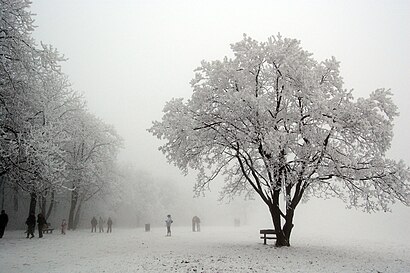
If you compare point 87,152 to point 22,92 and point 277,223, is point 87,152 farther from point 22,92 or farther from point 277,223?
point 277,223

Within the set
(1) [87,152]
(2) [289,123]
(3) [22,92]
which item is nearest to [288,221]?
(2) [289,123]

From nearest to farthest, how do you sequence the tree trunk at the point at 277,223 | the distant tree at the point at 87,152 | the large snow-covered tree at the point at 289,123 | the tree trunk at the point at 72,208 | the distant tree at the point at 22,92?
1. the distant tree at the point at 22,92
2. the large snow-covered tree at the point at 289,123
3. the tree trunk at the point at 277,223
4. the distant tree at the point at 87,152
5. the tree trunk at the point at 72,208

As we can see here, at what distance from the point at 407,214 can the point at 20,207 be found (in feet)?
284

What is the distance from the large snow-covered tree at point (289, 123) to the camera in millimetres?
17266

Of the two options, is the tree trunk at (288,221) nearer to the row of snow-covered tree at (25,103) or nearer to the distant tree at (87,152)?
the row of snow-covered tree at (25,103)

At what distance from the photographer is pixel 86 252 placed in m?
17.3

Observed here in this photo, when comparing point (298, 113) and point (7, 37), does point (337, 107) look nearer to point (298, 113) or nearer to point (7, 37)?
point (298, 113)

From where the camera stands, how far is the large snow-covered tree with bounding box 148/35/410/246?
17.3 metres

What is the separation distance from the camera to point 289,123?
19.1m

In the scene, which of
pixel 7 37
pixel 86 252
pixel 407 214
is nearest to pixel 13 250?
pixel 86 252

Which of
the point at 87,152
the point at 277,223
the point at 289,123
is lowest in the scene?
the point at 277,223

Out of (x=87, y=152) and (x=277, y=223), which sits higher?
(x=87, y=152)

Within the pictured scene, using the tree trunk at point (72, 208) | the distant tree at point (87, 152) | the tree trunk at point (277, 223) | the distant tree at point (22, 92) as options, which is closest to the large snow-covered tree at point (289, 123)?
the tree trunk at point (277, 223)

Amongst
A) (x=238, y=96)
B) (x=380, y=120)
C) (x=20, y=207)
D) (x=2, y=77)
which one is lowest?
(x=20, y=207)
